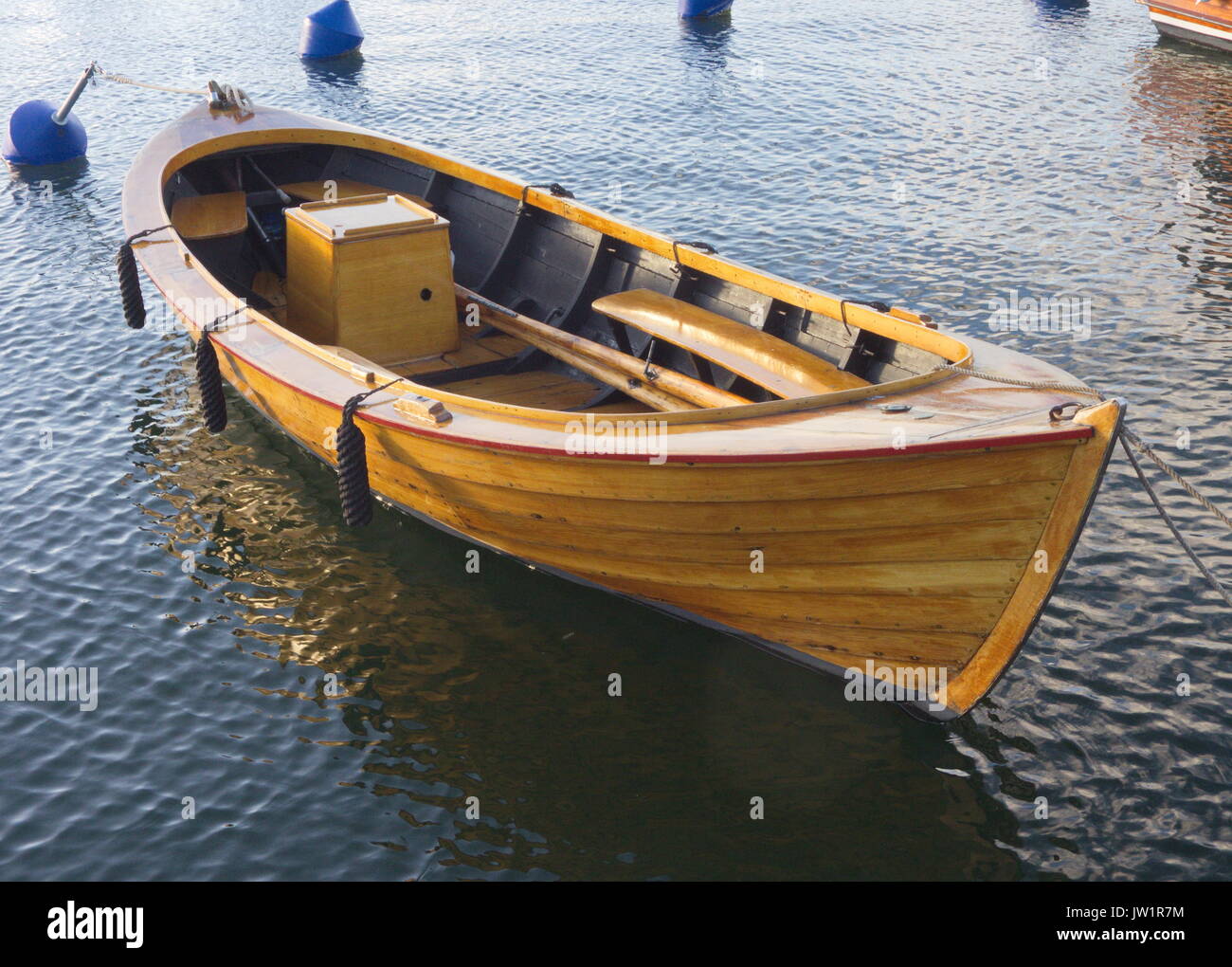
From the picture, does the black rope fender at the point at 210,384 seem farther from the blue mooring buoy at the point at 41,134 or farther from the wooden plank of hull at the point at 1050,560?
the blue mooring buoy at the point at 41,134

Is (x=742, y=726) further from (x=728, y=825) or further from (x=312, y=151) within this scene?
(x=312, y=151)

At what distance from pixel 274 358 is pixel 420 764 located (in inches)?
167

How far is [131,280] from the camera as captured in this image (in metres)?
13.4

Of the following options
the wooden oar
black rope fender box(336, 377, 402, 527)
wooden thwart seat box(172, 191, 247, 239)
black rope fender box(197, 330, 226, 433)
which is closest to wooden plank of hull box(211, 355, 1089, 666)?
black rope fender box(336, 377, 402, 527)

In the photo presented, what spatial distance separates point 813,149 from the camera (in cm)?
2361

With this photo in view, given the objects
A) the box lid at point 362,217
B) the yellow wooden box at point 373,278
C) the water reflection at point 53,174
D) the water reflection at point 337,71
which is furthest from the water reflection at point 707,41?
the yellow wooden box at point 373,278

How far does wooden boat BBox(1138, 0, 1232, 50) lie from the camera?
2917 centimetres

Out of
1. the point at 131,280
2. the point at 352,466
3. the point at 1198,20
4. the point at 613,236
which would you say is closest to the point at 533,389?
the point at 613,236

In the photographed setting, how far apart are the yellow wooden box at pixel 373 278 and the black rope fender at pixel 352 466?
267cm

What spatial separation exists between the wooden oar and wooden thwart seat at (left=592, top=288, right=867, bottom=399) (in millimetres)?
314

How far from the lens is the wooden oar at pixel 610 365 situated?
11.1 m

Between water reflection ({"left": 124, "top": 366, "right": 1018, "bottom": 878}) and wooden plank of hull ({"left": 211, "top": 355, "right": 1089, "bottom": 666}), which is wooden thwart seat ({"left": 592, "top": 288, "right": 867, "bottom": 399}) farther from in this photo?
water reflection ({"left": 124, "top": 366, "right": 1018, "bottom": 878})

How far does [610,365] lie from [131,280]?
578 centimetres

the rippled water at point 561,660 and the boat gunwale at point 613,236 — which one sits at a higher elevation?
the boat gunwale at point 613,236
